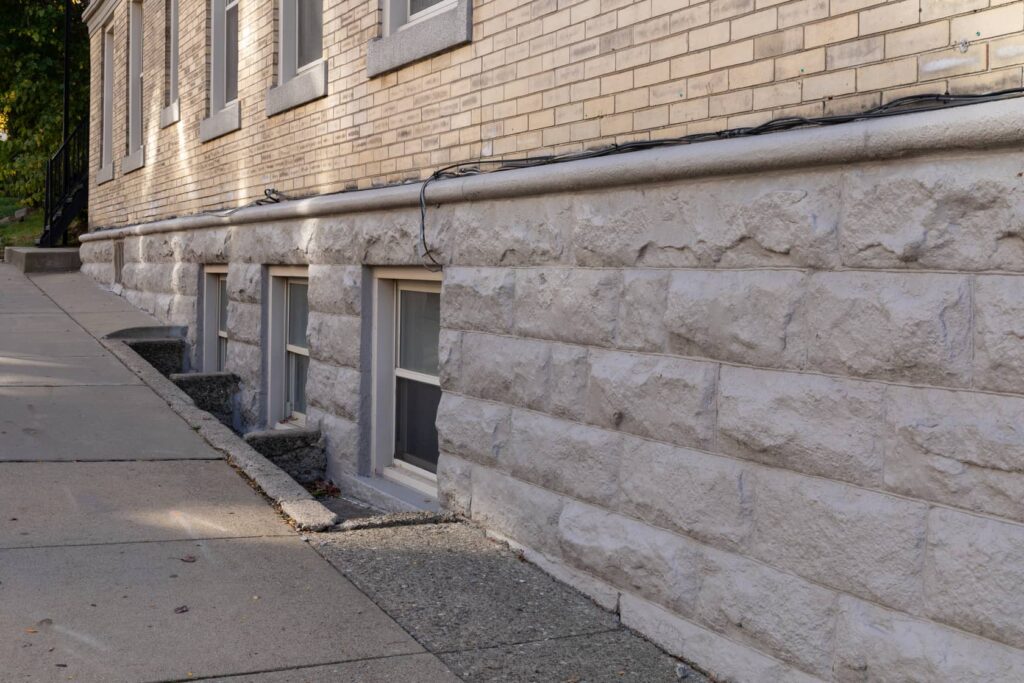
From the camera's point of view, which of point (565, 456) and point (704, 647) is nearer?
point (704, 647)

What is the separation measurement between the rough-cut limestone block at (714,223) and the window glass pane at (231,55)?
7068 mm

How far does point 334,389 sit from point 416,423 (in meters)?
0.90

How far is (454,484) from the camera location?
5910 mm

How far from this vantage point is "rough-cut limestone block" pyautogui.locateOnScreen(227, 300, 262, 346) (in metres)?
9.24

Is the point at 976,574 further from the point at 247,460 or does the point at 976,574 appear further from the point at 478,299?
the point at 247,460

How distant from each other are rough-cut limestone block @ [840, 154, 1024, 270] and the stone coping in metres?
0.06

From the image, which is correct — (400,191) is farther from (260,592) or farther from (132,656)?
(132,656)

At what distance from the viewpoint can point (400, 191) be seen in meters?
6.45

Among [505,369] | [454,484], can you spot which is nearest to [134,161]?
[454,484]

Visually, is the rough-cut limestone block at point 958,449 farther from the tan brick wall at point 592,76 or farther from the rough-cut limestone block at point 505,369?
the rough-cut limestone block at point 505,369

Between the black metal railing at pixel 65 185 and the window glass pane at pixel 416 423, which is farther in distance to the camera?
the black metal railing at pixel 65 185

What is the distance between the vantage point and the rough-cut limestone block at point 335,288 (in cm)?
724

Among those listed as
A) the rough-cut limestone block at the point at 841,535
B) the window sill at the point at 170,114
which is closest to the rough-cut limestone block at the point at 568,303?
the rough-cut limestone block at the point at 841,535

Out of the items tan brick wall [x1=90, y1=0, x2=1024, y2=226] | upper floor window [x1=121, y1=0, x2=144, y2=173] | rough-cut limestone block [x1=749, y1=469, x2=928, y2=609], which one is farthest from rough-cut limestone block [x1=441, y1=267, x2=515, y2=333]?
upper floor window [x1=121, y1=0, x2=144, y2=173]
